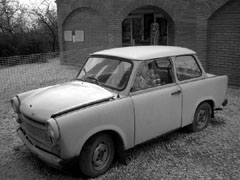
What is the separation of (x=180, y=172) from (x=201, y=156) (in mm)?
648

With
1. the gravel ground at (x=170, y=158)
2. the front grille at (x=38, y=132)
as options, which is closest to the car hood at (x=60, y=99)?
the front grille at (x=38, y=132)

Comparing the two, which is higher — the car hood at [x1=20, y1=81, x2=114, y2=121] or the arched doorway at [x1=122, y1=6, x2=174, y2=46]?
the arched doorway at [x1=122, y1=6, x2=174, y2=46]

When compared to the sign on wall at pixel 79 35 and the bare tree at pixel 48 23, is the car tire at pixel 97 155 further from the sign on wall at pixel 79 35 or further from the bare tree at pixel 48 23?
the bare tree at pixel 48 23

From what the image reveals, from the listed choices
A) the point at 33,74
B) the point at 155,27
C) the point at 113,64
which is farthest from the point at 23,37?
the point at 113,64

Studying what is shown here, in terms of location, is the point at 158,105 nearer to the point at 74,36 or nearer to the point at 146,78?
the point at 146,78

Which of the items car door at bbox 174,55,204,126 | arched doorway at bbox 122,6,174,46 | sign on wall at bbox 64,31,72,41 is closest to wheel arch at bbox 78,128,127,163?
car door at bbox 174,55,204,126

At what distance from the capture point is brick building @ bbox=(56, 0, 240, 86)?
862 cm

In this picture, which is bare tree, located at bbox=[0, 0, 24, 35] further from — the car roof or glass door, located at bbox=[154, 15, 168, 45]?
the car roof

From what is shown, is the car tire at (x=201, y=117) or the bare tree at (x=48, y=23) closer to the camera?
the car tire at (x=201, y=117)

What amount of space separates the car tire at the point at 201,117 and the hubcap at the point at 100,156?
1.97 metres

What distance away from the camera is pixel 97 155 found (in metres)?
3.55

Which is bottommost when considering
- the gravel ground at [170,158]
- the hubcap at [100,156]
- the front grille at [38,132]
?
the gravel ground at [170,158]

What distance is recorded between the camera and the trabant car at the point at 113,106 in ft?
10.8

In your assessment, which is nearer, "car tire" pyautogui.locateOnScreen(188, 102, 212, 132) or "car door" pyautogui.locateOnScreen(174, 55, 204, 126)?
"car door" pyautogui.locateOnScreen(174, 55, 204, 126)
